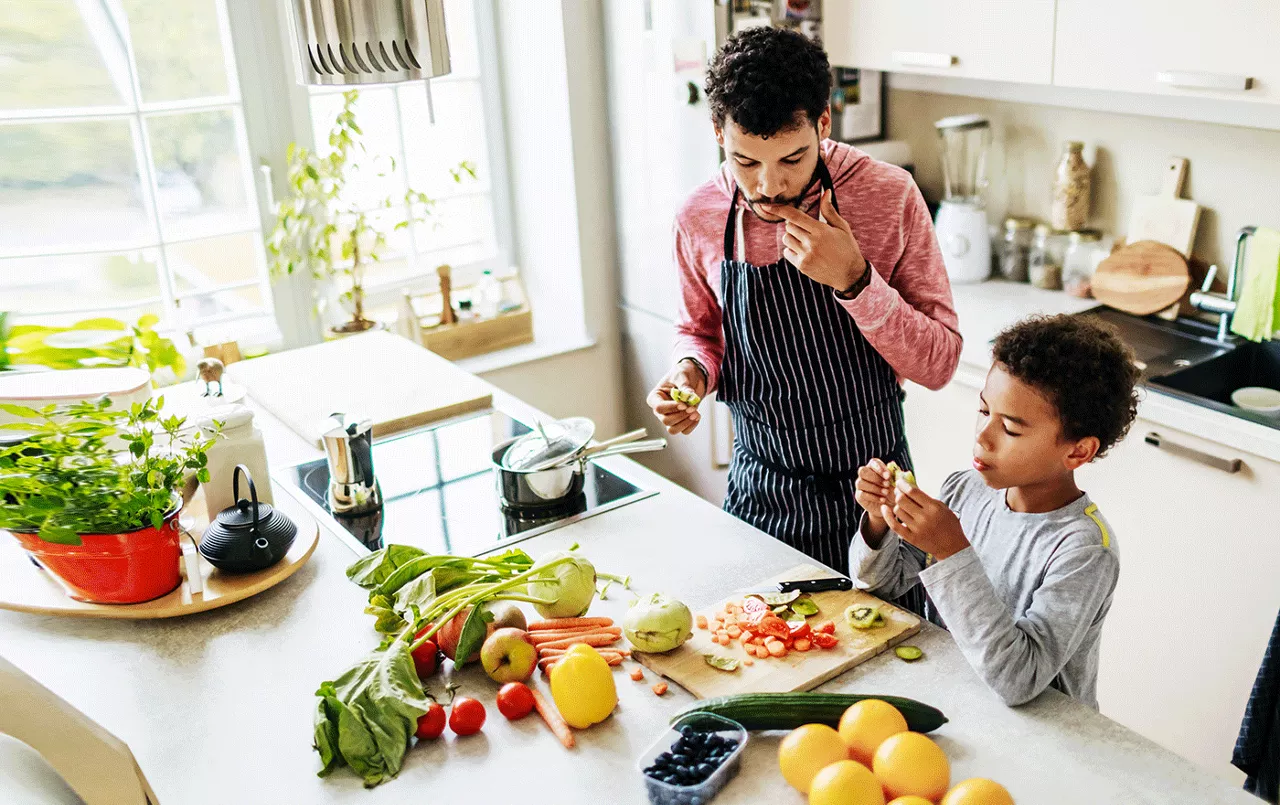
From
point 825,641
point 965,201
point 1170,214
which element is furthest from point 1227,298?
point 825,641

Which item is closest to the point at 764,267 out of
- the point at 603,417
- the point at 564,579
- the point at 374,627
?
the point at 564,579

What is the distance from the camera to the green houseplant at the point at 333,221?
313 centimetres

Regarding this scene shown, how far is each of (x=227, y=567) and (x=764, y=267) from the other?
957 millimetres

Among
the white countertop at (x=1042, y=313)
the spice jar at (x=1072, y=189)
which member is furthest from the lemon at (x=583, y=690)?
the spice jar at (x=1072, y=189)

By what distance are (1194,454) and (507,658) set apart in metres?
1.51

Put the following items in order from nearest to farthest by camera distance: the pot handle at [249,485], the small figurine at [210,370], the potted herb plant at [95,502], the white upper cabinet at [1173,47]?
1. the potted herb plant at [95,502]
2. the pot handle at [249,485]
3. the small figurine at [210,370]
4. the white upper cabinet at [1173,47]

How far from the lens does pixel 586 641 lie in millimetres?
1542

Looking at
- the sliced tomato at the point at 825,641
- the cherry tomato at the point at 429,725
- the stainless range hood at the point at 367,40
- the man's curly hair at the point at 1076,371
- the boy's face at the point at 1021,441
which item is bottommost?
the cherry tomato at the point at 429,725

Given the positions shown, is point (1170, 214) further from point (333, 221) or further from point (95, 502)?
point (95, 502)

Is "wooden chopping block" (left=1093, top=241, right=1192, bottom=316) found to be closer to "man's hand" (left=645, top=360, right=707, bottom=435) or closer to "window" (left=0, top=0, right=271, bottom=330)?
"man's hand" (left=645, top=360, right=707, bottom=435)

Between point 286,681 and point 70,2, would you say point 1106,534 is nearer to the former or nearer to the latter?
point 286,681

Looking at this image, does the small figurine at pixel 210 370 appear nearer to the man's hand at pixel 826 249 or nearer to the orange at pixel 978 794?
the man's hand at pixel 826 249

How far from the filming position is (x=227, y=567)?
1.76 metres

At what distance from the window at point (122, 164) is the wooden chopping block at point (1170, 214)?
2.32 meters
